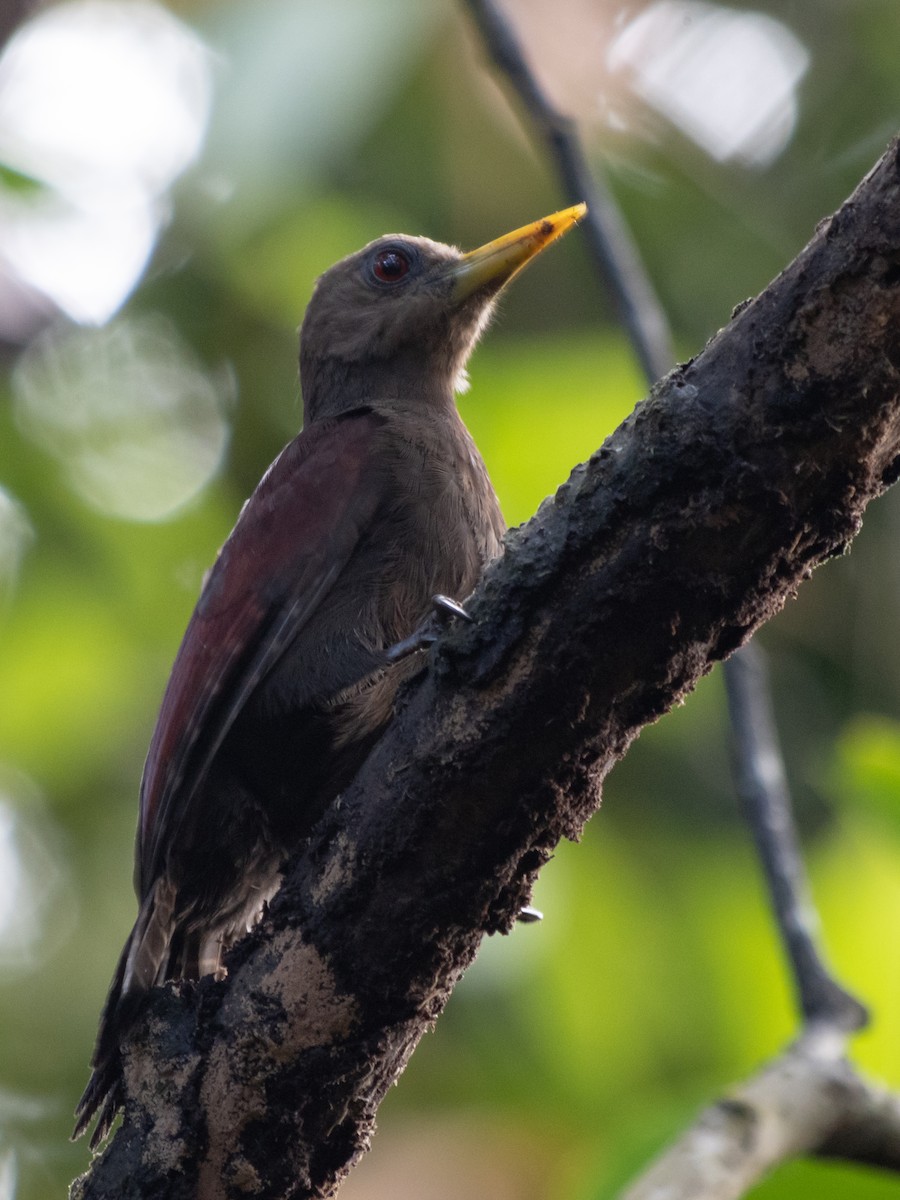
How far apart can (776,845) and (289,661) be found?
57.5 inches

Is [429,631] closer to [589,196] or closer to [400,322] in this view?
[589,196]

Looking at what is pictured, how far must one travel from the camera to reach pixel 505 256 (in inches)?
181

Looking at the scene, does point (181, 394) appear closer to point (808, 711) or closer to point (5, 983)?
point (5, 983)

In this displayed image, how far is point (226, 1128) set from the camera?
8.90 ft

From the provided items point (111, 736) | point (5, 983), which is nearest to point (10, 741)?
point (111, 736)

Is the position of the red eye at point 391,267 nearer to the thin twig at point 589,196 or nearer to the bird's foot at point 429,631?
the thin twig at point 589,196

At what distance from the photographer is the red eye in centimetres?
496

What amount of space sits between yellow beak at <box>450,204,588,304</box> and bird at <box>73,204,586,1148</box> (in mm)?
124

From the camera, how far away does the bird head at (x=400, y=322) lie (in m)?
4.79

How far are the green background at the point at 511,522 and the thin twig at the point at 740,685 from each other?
0.26 meters

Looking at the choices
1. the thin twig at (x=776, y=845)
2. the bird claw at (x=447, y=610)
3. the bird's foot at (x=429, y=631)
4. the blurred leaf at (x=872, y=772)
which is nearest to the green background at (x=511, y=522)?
the blurred leaf at (x=872, y=772)

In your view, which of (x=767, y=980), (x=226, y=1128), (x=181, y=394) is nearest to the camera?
(x=226, y=1128)

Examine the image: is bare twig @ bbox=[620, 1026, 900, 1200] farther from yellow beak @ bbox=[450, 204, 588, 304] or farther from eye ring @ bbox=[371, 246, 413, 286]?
eye ring @ bbox=[371, 246, 413, 286]

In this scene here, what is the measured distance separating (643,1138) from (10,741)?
3590 millimetres
